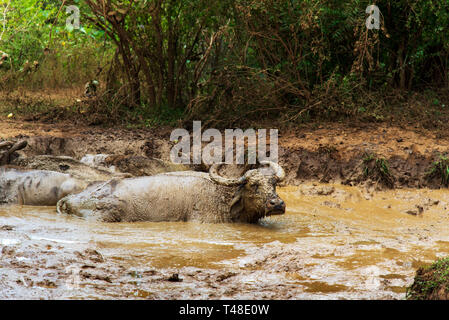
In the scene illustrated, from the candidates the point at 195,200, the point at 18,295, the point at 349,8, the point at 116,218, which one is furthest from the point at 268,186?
the point at 349,8

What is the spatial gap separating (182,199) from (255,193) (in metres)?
0.90

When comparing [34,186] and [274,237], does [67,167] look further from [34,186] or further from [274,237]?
[274,237]

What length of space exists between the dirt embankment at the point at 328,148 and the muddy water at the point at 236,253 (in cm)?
62

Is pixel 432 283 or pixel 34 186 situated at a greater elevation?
pixel 34 186

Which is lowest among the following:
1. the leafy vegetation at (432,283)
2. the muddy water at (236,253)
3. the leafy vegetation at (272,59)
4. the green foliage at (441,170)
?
the muddy water at (236,253)

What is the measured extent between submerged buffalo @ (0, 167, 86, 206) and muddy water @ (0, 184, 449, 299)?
0.22m

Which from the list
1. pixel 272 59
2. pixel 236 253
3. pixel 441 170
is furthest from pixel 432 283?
pixel 272 59

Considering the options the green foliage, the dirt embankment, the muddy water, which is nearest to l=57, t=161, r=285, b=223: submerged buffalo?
the muddy water

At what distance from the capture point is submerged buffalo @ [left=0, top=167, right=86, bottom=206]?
7.18 m

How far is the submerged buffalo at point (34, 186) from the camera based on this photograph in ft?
23.6

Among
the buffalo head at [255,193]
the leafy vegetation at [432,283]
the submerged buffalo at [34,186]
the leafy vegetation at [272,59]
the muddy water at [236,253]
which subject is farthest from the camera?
the leafy vegetation at [272,59]

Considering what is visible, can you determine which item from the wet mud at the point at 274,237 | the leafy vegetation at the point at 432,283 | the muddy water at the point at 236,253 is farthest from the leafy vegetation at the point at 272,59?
the leafy vegetation at the point at 432,283

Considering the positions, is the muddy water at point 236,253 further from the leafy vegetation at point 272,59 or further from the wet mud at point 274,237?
the leafy vegetation at point 272,59

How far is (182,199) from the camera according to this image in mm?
6996
